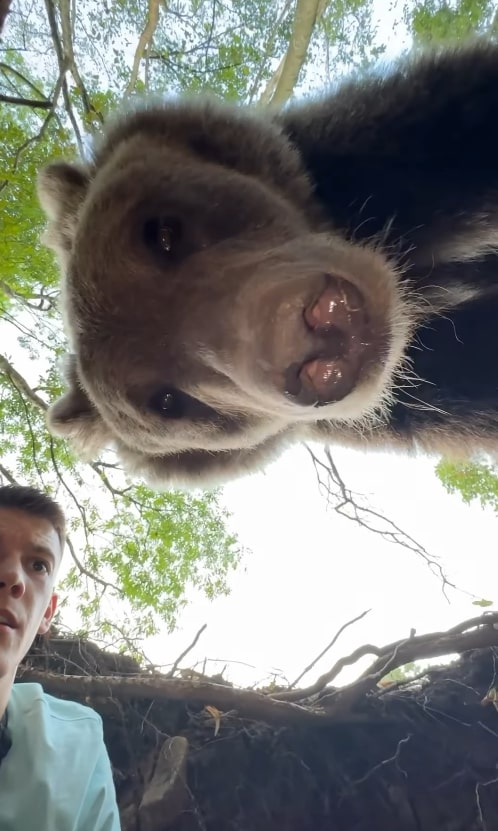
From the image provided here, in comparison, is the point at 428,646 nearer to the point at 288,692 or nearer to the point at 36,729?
the point at 288,692

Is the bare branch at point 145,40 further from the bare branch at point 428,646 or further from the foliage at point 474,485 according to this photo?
the bare branch at point 428,646

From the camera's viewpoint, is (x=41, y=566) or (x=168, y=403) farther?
(x=41, y=566)

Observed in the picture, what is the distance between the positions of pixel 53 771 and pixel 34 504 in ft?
3.51

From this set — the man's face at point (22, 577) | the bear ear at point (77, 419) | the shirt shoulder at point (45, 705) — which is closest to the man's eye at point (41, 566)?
the man's face at point (22, 577)

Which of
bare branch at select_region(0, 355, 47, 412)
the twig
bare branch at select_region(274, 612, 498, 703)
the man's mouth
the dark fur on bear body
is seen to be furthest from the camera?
bare branch at select_region(0, 355, 47, 412)

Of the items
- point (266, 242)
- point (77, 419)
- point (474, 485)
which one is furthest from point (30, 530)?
point (474, 485)

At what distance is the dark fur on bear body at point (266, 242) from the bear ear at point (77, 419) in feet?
0.65

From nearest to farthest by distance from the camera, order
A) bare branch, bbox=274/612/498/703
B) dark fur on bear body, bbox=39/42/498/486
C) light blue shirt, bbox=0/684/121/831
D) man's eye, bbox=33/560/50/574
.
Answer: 1. dark fur on bear body, bbox=39/42/498/486
2. light blue shirt, bbox=0/684/121/831
3. man's eye, bbox=33/560/50/574
4. bare branch, bbox=274/612/498/703

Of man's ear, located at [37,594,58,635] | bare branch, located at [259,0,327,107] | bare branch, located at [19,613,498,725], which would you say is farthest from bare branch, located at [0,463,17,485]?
bare branch, located at [259,0,327,107]

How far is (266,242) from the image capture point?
220cm

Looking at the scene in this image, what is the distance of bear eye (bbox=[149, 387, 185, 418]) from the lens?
242cm

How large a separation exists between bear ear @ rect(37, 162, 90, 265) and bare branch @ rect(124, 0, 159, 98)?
2.85 meters

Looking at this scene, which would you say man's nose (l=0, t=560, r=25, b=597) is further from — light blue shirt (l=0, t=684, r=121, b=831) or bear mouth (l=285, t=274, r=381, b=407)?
bear mouth (l=285, t=274, r=381, b=407)

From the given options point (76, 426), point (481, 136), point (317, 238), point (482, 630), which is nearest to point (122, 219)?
point (317, 238)
